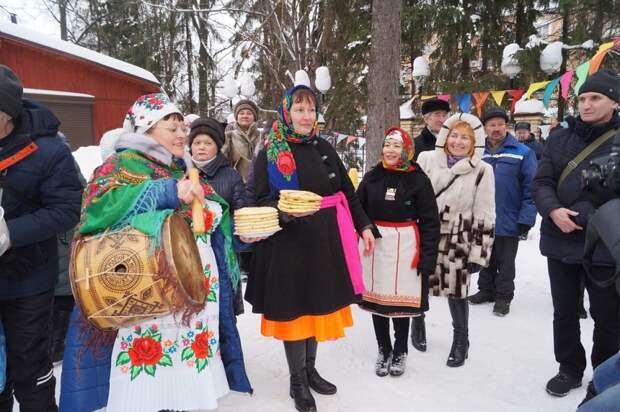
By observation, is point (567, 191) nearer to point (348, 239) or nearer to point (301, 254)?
point (348, 239)

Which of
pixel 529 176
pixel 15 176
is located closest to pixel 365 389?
pixel 15 176

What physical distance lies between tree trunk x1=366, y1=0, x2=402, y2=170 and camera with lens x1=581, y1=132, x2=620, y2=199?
13.5 feet

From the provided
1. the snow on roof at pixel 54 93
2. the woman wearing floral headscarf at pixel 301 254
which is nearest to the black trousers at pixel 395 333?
the woman wearing floral headscarf at pixel 301 254

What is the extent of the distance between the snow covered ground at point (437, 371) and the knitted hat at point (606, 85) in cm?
200

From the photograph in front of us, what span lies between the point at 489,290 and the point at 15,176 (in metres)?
4.65

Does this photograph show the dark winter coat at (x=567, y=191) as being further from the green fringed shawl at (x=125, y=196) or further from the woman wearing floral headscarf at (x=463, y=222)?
the green fringed shawl at (x=125, y=196)

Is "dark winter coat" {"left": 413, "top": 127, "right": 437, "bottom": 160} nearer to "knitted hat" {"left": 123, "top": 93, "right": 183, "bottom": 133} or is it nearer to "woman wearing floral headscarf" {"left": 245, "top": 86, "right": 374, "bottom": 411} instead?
"woman wearing floral headscarf" {"left": 245, "top": 86, "right": 374, "bottom": 411}

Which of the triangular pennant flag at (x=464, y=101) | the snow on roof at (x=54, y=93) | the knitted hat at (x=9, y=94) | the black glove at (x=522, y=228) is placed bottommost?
the black glove at (x=522, y=228)

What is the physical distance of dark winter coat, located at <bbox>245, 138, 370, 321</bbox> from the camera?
2582 mm

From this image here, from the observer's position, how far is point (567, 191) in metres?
2.74

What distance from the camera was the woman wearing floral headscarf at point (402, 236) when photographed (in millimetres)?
3070

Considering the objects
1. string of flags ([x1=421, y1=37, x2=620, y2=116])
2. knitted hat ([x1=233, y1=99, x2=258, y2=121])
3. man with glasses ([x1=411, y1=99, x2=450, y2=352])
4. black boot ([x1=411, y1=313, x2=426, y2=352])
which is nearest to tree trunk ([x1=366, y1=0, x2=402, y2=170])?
string of flags ([x1=421, y1=37, x2=620, y2=116])

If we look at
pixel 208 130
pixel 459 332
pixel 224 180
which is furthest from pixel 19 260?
pixel 459 332

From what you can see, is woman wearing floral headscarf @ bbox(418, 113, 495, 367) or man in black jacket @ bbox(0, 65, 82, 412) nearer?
man in black jacket @ bbox(0, 65, 82, 412)
